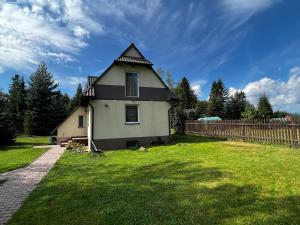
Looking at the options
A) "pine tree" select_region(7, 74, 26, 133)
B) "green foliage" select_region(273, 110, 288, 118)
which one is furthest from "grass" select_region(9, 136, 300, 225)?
"green foliage" select_region(273, 110, 288, 118)

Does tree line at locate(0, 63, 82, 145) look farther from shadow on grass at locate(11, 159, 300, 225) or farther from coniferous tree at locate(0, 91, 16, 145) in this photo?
shadow on grass at locate(11, 159, 300, 225)

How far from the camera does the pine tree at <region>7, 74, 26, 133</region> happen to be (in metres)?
35.8

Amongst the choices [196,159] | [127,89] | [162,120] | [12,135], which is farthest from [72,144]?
[196,159]

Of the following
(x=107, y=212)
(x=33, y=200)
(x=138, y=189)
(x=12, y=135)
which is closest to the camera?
(x=107, y=212)

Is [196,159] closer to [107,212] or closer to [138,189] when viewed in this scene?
[138,189]

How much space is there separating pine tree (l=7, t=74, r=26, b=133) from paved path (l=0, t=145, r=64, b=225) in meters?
30.2

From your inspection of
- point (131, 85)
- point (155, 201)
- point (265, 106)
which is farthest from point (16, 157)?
point (265, 106)

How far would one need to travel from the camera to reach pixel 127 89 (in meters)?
14.8

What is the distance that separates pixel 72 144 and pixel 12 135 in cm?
822

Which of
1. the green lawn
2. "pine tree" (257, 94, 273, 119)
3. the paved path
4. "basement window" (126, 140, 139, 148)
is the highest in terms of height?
"pine tree" (257, 94, 273, 119)

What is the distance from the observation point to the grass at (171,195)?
13.1ft

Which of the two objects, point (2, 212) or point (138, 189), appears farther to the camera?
point (138, 189)

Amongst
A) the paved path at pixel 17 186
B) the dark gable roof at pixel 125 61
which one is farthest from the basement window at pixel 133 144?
the paved path at pixel 17 186

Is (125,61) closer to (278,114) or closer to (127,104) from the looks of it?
(127,104)
